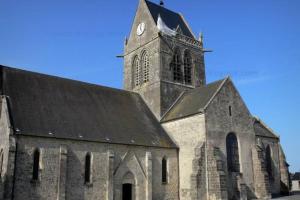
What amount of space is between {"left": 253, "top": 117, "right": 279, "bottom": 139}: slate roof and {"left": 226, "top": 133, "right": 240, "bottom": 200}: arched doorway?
16.8ft

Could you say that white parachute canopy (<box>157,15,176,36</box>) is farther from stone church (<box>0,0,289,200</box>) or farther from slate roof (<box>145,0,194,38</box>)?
slate roof (<box>145,0,194,38</box>)

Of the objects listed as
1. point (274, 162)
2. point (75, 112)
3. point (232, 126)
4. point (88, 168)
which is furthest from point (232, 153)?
point (75, 112)

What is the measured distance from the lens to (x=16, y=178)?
1922cm

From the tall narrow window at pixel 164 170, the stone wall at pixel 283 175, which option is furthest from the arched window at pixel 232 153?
the stone wall at pixel 283 175

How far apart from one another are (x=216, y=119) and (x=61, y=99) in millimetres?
11909

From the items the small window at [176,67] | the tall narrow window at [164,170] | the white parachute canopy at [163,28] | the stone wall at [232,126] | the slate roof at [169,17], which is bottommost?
the tall narrow window at [164,170]

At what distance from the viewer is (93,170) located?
885 inches

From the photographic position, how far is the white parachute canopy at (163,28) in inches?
1296

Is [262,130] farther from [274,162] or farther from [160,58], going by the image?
[160,58]

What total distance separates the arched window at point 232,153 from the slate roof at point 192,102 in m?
3.46

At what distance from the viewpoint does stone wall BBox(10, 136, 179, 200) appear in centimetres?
1989

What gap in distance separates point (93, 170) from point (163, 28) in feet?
54.7

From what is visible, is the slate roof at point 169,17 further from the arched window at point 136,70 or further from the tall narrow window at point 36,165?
the tall narrow window at point 36,165

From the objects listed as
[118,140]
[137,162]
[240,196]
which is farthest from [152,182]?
[240,196]
